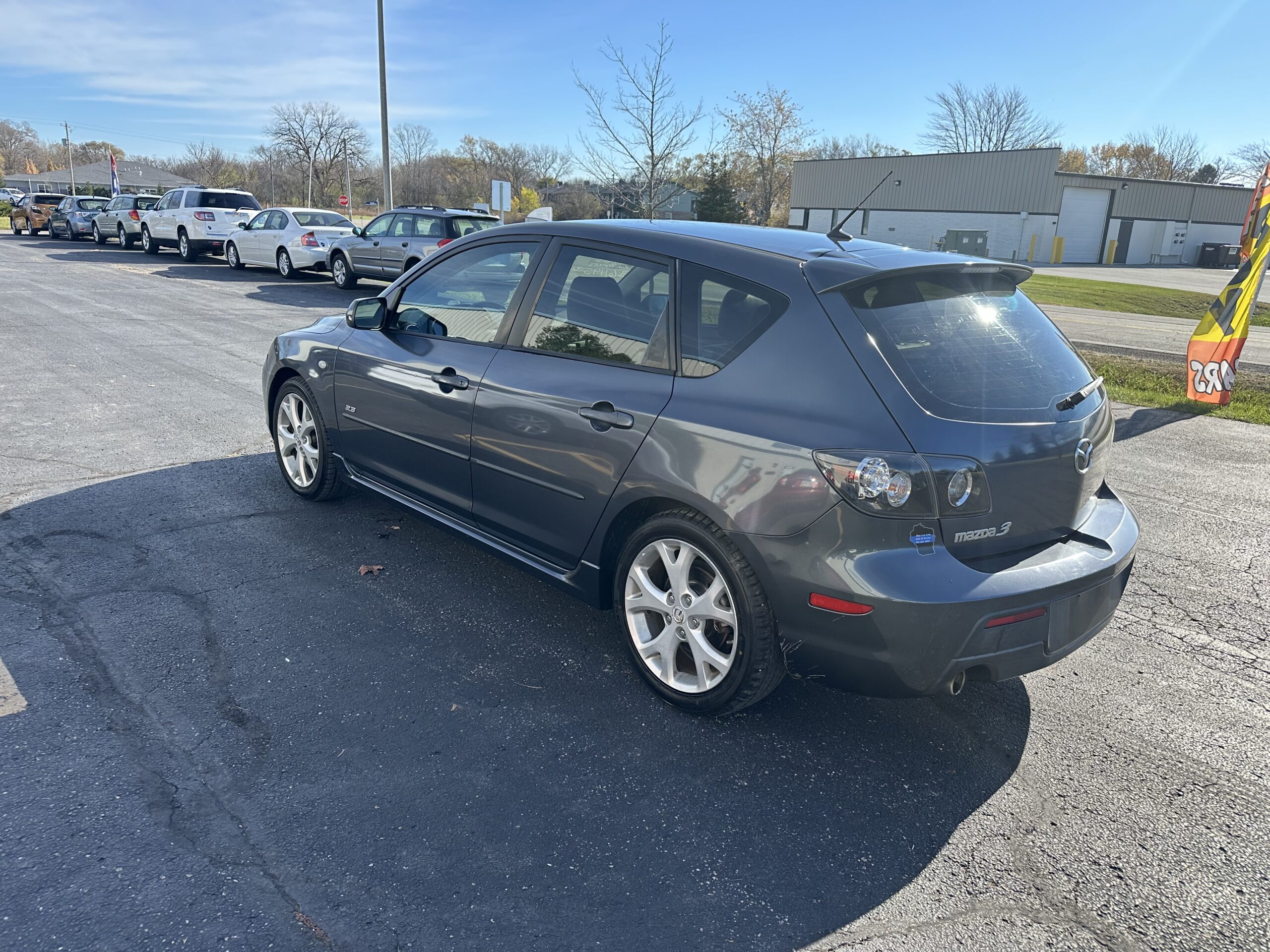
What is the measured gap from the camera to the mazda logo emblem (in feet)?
10.2

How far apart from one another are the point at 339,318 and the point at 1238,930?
4818mm

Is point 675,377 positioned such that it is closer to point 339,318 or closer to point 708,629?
point 708,629

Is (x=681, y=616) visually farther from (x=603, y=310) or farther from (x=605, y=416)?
(x=603, y=310)

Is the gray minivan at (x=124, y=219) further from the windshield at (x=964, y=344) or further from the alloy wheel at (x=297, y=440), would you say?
the windshield at (x=964, y=344)

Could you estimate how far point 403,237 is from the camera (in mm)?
17500

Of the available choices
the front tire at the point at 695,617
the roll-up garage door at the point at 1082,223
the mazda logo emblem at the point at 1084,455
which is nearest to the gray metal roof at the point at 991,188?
the roll-up garage door at the point at 1082,223

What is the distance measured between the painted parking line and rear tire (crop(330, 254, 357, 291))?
16.5 m

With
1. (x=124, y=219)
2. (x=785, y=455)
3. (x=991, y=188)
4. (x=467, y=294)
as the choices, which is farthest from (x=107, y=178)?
(x=785, y=455)

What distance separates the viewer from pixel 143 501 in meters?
5.40

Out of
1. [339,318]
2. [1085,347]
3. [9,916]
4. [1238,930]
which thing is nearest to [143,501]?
[339,318]

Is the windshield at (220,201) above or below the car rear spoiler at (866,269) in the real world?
above

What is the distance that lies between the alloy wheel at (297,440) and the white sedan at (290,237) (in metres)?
15.7

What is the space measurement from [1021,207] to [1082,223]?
3878 mm

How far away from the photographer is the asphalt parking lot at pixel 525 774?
237cm
